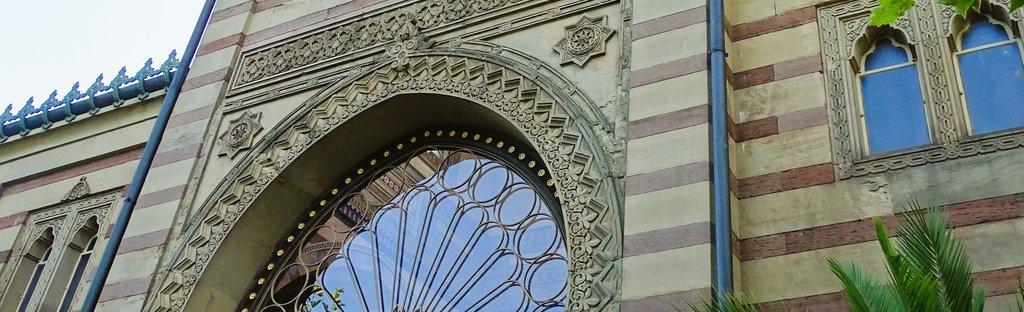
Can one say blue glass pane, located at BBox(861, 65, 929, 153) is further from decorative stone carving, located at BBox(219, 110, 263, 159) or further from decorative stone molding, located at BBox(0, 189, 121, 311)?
decorative stone molding, located at BBox(0, 189, 121, 311)

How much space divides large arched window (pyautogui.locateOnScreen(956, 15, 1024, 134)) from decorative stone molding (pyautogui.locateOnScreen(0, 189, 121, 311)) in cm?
711

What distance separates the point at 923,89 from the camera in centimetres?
602

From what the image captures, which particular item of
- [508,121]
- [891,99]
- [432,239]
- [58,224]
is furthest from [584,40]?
[58,224]

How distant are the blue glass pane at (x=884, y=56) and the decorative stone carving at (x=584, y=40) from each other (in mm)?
1690

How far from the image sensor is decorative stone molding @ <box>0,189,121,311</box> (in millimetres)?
9227

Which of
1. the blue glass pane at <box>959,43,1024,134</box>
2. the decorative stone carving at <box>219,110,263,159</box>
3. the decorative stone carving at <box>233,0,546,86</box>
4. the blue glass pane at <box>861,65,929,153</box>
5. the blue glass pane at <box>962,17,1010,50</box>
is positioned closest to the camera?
the blue glass pane at <box>959,43,1024,134</box>

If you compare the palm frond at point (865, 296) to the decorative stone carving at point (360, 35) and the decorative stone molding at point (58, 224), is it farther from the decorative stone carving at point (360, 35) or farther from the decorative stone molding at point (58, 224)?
the decorative stone molding at point (58, 224)

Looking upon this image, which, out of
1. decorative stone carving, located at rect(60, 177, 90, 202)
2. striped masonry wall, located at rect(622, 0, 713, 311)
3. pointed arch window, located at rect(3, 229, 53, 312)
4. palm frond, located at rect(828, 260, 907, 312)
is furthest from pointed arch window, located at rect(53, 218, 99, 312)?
palm frond, located at rect(828, 260, 907, 312)

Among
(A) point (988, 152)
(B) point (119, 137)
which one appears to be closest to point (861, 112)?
(A) point (988, 152)

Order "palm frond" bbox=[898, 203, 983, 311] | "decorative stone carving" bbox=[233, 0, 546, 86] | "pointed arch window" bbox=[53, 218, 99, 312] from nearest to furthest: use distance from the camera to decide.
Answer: "palm frond" bbox=[898, 203, 983, 311]
"decorative stone carving" bbox=[233, 0, 546, 86]
"pointed arch window" bbox=[53, 218, 99, 312]

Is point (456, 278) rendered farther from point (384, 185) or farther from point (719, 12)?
point (719, 12)

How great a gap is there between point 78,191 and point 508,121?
190 inches

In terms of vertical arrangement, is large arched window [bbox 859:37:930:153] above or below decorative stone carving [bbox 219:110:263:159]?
below

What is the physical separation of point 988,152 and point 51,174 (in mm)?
8492
